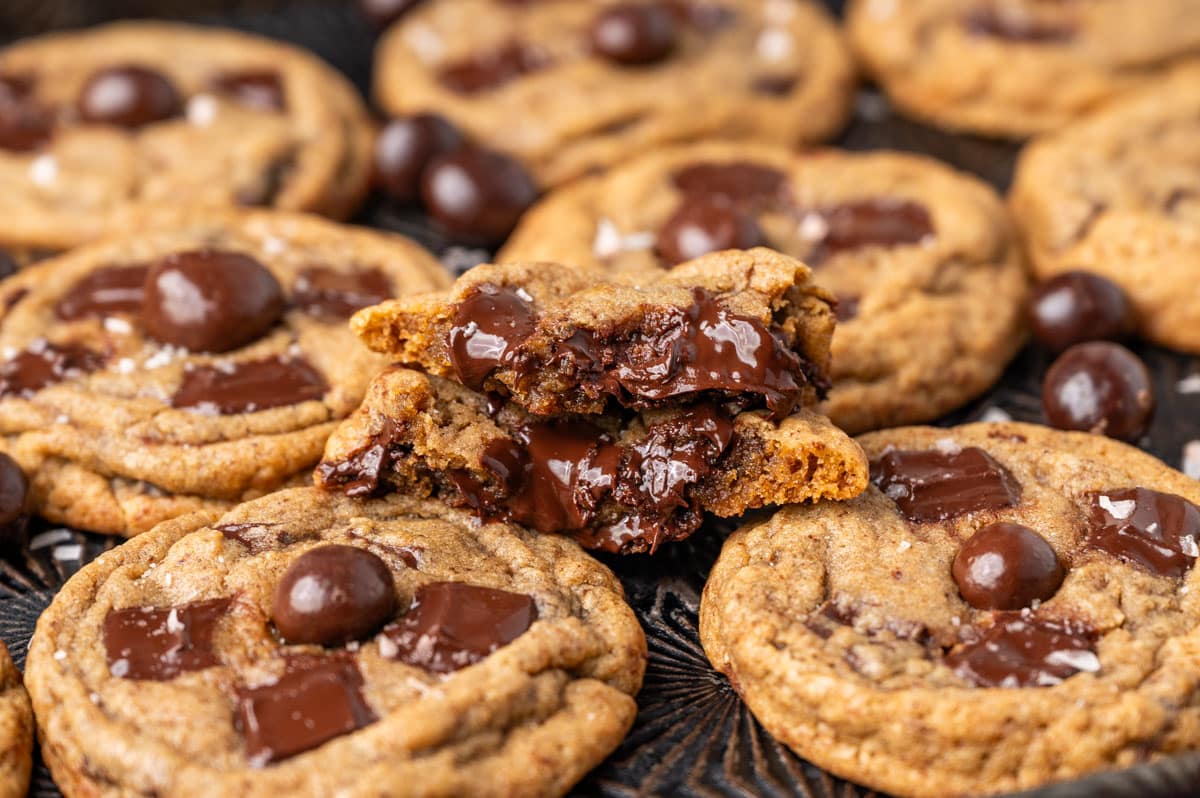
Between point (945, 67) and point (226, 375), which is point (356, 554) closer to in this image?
point (226, 375)

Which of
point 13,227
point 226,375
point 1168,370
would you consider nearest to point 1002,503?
point 1168,370

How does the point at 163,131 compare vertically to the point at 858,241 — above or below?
below

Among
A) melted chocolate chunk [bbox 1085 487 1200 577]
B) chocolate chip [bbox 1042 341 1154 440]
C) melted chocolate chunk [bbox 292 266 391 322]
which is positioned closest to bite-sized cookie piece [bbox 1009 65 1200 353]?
chocolate chip [bbox 1042 341 1154 440]

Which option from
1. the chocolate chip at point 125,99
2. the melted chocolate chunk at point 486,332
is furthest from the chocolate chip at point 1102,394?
the chocolate chip at point 125,99

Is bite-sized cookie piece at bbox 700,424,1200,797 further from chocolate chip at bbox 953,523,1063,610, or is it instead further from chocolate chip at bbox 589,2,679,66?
chocolate chip at bbox 589,2,679,66

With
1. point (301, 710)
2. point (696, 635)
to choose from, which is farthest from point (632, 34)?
point (301, 710)

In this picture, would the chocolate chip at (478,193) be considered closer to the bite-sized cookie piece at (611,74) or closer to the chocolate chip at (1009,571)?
the bite-sized cookie piece at (611,74)

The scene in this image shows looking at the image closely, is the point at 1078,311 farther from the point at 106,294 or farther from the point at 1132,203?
the point at 106,294
